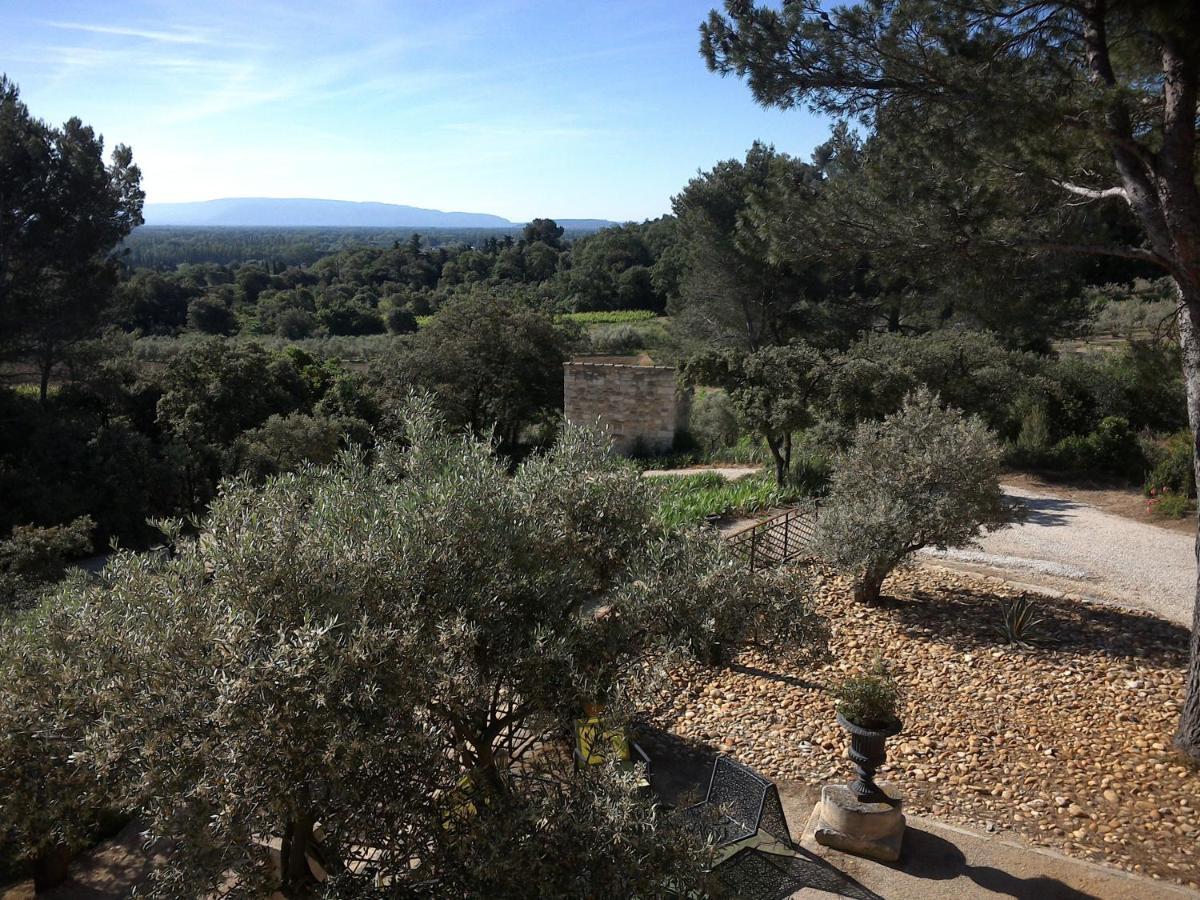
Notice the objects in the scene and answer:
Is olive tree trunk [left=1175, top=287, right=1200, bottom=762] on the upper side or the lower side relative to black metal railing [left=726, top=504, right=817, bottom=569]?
upper

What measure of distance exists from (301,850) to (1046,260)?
764 centimetres

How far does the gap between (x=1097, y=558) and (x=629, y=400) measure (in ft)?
34.8

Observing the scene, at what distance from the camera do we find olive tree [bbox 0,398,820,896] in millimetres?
2664

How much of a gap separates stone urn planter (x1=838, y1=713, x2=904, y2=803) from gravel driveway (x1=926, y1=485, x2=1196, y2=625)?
4588mm

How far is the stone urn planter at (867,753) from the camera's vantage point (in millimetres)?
4812

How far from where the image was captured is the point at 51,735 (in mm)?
3135

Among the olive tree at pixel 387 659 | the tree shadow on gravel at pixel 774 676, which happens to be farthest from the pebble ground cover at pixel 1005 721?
the olive tree at pixel 387 659

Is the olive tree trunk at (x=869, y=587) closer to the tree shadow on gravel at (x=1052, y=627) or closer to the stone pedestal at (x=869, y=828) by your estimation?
the tree shadow on gravel at (x=1052, y=627)

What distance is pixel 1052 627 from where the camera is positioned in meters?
8.17

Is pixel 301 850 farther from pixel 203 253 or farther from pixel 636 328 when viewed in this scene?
pixel 203 253

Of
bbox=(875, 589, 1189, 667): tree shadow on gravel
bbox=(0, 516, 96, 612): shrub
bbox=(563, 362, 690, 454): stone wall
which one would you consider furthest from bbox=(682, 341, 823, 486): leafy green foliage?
bbox=(0, 516, 96, 612): shrub

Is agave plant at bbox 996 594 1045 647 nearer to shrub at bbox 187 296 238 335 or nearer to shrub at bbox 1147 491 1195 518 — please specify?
shrub at bbox 1147 491 1195 518

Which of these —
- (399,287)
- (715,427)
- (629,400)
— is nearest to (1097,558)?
(715,427)

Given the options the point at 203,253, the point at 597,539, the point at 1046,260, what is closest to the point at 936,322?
the point at 1046,260
